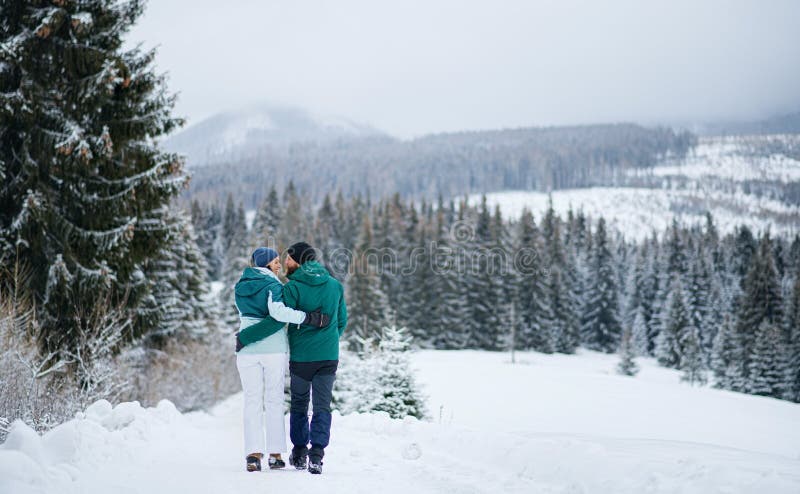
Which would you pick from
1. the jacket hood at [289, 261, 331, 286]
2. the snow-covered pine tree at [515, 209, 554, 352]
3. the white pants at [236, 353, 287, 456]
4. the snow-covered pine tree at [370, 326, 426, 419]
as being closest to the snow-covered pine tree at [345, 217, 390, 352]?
the snow-covered pine tree at [515, 209, 554, 352]

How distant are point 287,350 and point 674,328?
55.6m

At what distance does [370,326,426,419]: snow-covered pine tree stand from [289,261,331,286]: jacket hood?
22.4 ft

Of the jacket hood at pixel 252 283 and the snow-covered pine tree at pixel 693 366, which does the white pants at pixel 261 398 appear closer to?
the jacket hood at pixel 252 283

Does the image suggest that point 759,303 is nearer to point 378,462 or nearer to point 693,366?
point 693,366

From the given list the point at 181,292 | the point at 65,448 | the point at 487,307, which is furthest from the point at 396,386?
the point at 487,307

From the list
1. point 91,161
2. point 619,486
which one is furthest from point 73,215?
point 619,486

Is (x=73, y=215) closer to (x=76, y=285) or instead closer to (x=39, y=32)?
(x=76, y=285)

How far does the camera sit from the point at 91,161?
984 cm

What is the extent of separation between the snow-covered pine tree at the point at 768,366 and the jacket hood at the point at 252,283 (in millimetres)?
42146

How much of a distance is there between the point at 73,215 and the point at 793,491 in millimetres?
10835

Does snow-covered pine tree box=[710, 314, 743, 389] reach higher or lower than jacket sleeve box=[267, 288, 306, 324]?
lower

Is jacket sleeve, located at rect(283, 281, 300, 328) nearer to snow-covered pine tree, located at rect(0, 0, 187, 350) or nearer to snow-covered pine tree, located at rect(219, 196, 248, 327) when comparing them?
snow-covered pine tree, located at rect(0, 0, 187, 350)

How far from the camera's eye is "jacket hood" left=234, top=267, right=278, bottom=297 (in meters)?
5.33

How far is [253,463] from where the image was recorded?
5156 millimetres
